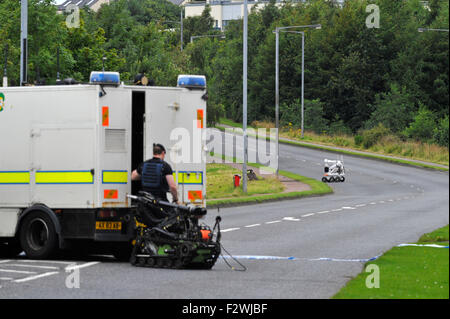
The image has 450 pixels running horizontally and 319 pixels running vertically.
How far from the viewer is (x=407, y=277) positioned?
43.1 feet

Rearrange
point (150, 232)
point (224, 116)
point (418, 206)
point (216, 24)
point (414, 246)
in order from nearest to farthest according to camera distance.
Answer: point (150, 232) < point (414, 246) < point (418, 206) < point (224, 116) < point (216, 24)

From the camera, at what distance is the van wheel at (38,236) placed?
51.8 ft

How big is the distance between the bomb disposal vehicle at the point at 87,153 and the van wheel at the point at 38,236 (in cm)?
A: 2

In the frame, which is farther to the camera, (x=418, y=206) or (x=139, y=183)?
(x=418, y=206)

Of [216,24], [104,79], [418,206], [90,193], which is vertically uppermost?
[216,24]

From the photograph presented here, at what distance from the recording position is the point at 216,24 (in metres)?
148

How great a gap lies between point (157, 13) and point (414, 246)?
11654cm

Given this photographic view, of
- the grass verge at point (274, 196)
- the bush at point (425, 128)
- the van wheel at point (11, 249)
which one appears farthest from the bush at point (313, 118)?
the bush at point (425, 128)

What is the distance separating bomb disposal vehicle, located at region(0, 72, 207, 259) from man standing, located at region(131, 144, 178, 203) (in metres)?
0.81

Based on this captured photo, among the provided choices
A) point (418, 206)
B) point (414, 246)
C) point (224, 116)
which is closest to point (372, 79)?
point (224, 116)

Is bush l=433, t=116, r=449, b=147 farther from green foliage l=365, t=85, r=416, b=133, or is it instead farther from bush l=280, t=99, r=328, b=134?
bush l=280, t=99, r=328, b=134

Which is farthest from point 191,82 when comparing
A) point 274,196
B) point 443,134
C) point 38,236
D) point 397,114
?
point 274,196

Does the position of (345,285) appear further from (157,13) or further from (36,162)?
(157,13)
